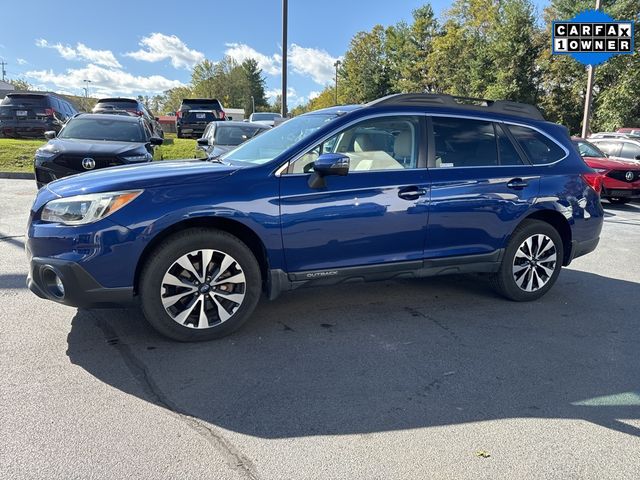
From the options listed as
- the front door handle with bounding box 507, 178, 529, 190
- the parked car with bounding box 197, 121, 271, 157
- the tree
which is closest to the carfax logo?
the parked car with bounding box 197, 121, 271, 157

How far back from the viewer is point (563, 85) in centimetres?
3272

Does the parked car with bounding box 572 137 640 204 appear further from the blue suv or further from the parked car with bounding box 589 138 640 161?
the blue suv

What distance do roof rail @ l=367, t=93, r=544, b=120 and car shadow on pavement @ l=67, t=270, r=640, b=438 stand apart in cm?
183

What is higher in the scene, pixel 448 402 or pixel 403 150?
pixel 403 150

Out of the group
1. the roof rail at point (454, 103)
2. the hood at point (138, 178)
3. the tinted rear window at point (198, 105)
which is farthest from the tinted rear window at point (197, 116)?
the hood at point (138, 178)

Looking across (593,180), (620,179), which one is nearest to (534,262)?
(593,180)

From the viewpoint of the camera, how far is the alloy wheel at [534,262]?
16.0 ft

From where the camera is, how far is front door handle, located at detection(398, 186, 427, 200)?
417 cm

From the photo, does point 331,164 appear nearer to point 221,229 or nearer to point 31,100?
point 221,229

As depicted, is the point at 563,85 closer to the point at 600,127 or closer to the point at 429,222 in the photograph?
the point at 600,127

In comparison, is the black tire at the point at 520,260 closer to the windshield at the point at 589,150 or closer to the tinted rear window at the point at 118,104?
the windshield at the point at 589,150

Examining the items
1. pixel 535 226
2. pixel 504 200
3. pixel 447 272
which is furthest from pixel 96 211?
pixel 535 226

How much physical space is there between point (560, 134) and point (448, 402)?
10.7 ft

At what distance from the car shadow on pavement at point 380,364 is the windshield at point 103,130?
519 centimetres
